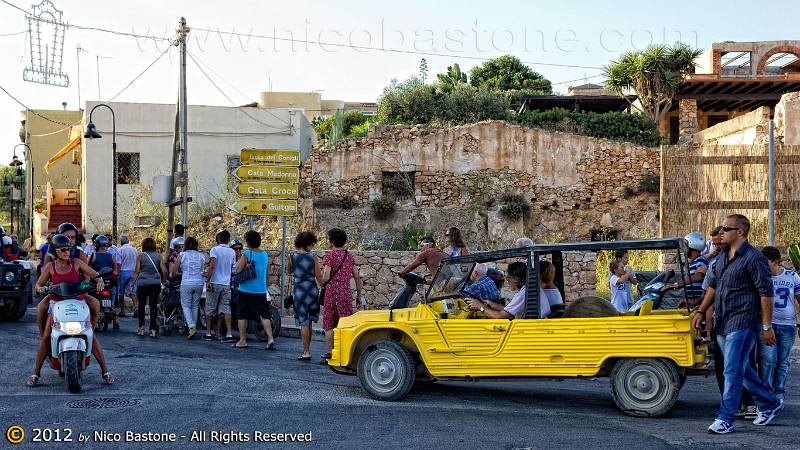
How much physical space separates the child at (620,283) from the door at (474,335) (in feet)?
11.4

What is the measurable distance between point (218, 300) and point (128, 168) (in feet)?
76.6

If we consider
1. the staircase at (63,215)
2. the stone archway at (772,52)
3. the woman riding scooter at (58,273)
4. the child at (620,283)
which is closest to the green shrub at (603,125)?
the stone archway at (772,52)

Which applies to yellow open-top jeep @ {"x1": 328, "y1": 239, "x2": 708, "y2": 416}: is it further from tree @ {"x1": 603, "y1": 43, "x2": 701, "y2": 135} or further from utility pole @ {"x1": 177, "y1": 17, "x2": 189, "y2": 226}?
tree @ {"x1": 603, "y1": 43, "x2": 701, "y2": 135}

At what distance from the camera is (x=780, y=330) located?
838 centimetres

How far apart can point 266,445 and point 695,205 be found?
13.7 metres

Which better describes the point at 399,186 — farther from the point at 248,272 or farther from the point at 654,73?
the point at 248,272

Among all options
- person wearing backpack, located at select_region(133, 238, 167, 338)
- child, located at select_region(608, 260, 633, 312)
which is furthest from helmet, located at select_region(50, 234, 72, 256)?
child, located at select_region(608, 260, 633, 312)

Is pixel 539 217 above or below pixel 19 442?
above

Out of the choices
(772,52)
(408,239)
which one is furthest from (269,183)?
(772,52)

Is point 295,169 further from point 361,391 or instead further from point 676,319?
point 676,319

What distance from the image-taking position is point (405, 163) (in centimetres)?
3008

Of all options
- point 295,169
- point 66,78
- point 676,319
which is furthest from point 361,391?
point 66,78

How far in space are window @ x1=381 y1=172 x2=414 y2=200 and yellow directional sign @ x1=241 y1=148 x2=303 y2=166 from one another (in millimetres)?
13778

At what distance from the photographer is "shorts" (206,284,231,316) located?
13883mm
